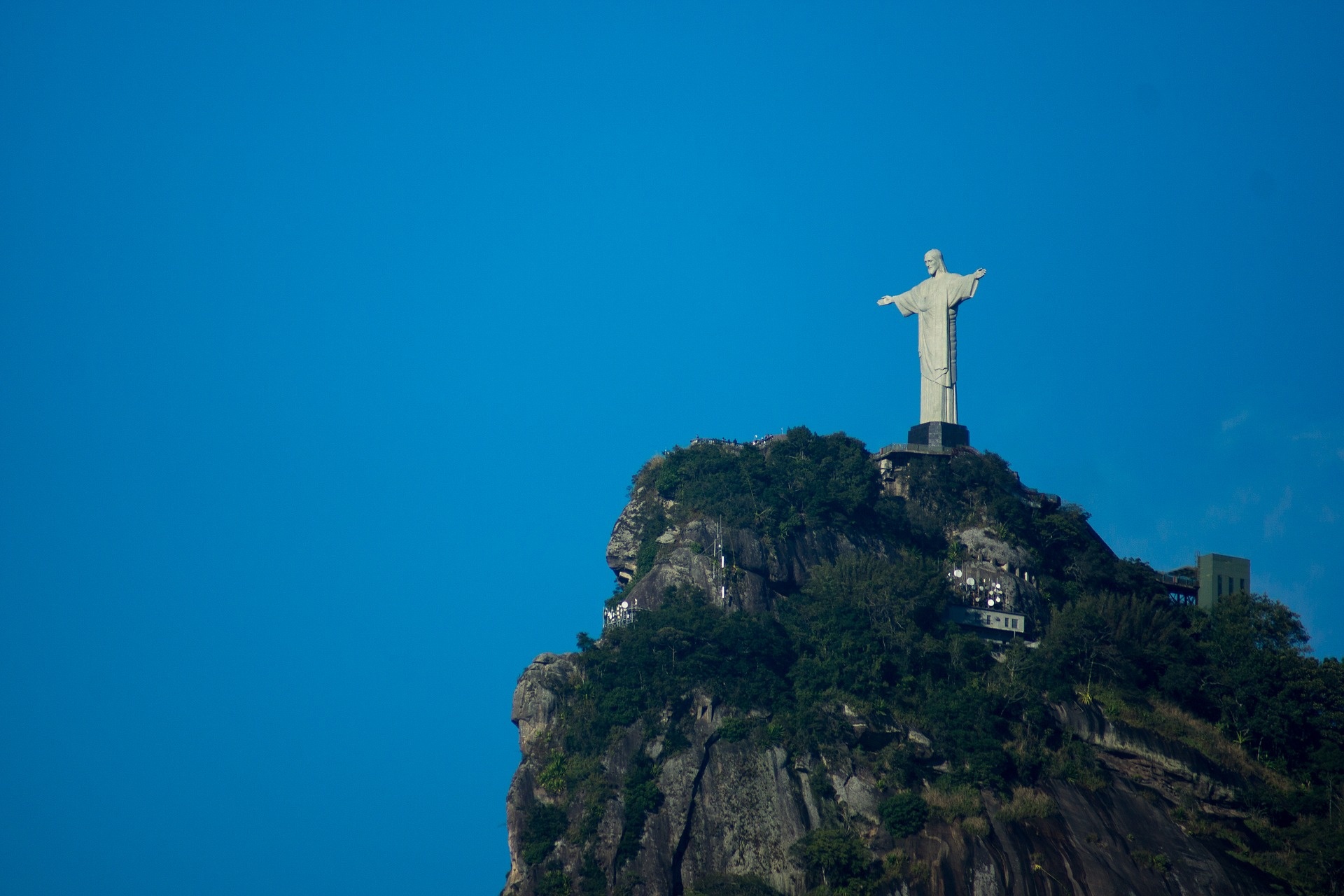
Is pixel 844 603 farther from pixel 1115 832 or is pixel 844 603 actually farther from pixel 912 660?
pixel 1115 832

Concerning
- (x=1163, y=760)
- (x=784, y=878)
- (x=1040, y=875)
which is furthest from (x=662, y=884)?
(x=1163, y=760)

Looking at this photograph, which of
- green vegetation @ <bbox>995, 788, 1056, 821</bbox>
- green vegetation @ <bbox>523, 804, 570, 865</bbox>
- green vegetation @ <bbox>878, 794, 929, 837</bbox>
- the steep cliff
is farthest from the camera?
green vegetation @ <bbox>523, 804, 570, 865</bbox>

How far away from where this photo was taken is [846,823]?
4678 cm

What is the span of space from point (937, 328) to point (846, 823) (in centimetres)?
2138

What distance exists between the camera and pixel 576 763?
49562 millimetres

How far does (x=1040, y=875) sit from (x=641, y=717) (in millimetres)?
12438

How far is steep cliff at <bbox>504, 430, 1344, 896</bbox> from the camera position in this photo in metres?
45.7

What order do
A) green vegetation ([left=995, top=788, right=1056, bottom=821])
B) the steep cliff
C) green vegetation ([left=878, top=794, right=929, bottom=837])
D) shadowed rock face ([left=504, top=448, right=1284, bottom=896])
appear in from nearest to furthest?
shadowed rock face ([left=504, top=448, right=1284, bottom=896])
the steep cliff
green vegetation ([left=878, top=794, right=929, bottom=837])
green vegetation ([left=995, top=788, right=1056, bottom=821])

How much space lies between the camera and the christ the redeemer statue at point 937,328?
60281 mm

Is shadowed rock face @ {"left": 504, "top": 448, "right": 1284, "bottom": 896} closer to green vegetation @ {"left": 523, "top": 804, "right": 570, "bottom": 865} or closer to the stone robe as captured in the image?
green vegetation @ {"left": 523, "top": 804, "right": 570, "bottom": 865}

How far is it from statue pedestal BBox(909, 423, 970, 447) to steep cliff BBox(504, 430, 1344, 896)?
313cm

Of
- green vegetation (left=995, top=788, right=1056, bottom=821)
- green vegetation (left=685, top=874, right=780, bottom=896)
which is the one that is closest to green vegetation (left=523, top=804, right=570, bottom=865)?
green vegetation (left=685, top=874, right=780, bottom=896)

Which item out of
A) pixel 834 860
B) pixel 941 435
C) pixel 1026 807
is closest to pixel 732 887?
pixel 834 860

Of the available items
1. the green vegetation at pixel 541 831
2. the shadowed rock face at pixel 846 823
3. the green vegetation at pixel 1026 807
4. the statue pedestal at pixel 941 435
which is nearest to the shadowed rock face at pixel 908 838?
the shadowed rock face at pixel 846 823
